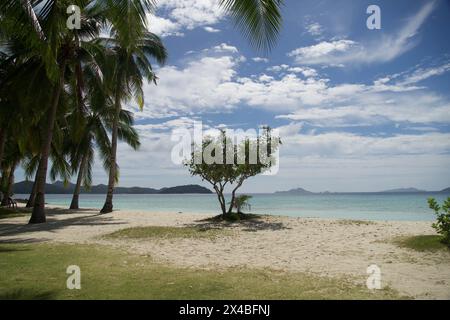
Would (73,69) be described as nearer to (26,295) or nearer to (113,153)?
(113,153)

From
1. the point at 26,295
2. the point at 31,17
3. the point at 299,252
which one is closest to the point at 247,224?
the point at 299,252

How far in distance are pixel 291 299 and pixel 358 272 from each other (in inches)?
96.3

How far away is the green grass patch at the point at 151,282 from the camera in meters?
5.46

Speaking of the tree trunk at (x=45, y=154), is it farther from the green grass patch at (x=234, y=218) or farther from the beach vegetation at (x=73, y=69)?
the green grass patch at (x=234, y=218)

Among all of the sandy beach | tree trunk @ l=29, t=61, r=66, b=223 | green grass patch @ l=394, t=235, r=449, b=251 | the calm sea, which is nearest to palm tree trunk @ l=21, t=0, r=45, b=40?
the sandy beach

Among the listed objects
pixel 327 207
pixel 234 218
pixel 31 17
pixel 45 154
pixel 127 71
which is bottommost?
pixel 327 207

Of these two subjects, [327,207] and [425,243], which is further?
[327,207]

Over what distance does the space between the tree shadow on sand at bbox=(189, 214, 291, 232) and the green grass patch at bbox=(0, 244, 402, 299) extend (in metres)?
8.05

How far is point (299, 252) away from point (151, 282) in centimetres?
467

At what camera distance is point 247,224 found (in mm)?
17406

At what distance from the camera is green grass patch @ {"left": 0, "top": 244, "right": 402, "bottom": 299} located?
5.46 m
